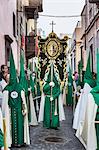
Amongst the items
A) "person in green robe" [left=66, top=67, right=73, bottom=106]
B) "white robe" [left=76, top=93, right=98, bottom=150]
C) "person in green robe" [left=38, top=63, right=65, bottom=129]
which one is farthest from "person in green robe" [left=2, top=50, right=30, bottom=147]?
"person in green robe" [left=66, top=67, right=73, bottom=106]

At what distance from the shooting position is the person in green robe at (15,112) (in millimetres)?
9133

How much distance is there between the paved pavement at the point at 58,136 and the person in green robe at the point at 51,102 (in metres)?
0.30

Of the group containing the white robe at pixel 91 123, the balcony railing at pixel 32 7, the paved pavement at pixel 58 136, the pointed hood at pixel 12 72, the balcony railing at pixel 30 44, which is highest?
the balcony railing at pixel 32 7

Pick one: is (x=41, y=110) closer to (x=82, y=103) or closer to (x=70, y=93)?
(x=82, y=103)

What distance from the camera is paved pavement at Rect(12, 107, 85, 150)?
369 inches

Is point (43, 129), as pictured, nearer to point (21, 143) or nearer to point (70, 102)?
point (21, 143)

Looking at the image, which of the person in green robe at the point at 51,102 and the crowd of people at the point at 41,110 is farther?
the person in green robe at the point at 51,102

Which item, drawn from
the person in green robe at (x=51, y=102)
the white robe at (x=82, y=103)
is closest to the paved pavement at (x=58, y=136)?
the person in green robe at (x=51, y=102)

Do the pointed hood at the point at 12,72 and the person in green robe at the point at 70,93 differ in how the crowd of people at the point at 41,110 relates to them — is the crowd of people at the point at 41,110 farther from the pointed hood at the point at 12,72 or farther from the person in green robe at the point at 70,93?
the person in green robe at the point at 70,93

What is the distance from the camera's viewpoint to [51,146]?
31.1ft

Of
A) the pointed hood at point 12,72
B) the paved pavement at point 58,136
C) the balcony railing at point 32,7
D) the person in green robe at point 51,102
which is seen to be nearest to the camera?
the pointed hood at point 12,72

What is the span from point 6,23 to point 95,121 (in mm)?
8376

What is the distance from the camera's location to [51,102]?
41.5ft

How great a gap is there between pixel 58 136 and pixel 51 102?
72.8 inches
